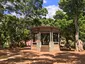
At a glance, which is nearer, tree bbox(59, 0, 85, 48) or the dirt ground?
the dirt ground

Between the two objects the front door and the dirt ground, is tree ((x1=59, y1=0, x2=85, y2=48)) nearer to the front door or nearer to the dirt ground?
the front door

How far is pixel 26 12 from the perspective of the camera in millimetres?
36812

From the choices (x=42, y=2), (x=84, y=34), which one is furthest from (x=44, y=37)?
(x=42, y=2)

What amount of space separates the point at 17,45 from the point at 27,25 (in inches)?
223


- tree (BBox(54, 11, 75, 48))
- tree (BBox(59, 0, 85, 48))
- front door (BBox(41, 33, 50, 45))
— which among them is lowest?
front door (BBox(41, 33, 50, 45))

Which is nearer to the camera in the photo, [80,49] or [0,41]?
[80,49]

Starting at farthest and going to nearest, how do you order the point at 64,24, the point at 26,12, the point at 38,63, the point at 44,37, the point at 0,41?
the point at 26,12, the point at 0,41, the point at 64,24, the point at 44,37, the point at 38,63

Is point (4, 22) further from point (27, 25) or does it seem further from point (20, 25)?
point (27, 25)

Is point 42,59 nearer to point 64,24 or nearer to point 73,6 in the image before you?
point 73,6

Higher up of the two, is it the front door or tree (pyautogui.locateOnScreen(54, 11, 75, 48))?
tree (pyautogui.locateOnScreen(54, 11, 75, 48))

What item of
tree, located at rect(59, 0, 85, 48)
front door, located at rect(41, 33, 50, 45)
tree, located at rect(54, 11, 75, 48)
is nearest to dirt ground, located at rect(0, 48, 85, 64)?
front door, located at rect(41, 33, 50, 45)

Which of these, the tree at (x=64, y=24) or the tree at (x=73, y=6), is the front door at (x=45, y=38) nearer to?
the tree at (x=64, y=24)

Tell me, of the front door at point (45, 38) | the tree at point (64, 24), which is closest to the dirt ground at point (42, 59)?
the front door at point (45, 38)

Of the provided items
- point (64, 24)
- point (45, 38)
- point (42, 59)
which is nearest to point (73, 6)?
point (64, 24)
